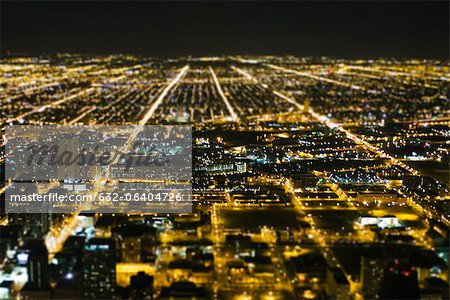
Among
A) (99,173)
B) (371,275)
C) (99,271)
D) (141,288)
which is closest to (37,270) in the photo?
(99,271)

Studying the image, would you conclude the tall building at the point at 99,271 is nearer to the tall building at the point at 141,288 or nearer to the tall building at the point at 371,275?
the tall building at the point at 141,288

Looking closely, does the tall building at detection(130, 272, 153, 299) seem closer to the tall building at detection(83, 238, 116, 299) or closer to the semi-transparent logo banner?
the tall building at detection(83, 238, 116, 299)

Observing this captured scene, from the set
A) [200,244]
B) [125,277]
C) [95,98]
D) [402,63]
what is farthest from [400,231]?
[402,63]

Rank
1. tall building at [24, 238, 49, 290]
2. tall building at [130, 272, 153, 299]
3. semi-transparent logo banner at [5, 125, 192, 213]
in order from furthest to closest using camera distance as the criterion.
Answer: semi-transparent logo banner at [5, 125, 192, 213], tall building at [24, 238, 49, 290], tall building at [130, 272, 153, 299]

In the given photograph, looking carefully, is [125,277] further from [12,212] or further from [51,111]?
[51,111]

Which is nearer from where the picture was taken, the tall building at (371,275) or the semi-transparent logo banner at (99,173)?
the tall building at (371,275)

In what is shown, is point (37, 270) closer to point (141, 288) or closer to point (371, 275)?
point (141, 288)

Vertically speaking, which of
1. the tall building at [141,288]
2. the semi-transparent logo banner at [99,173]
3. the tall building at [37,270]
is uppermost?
the semi-transparent logo banner at [99,173]
